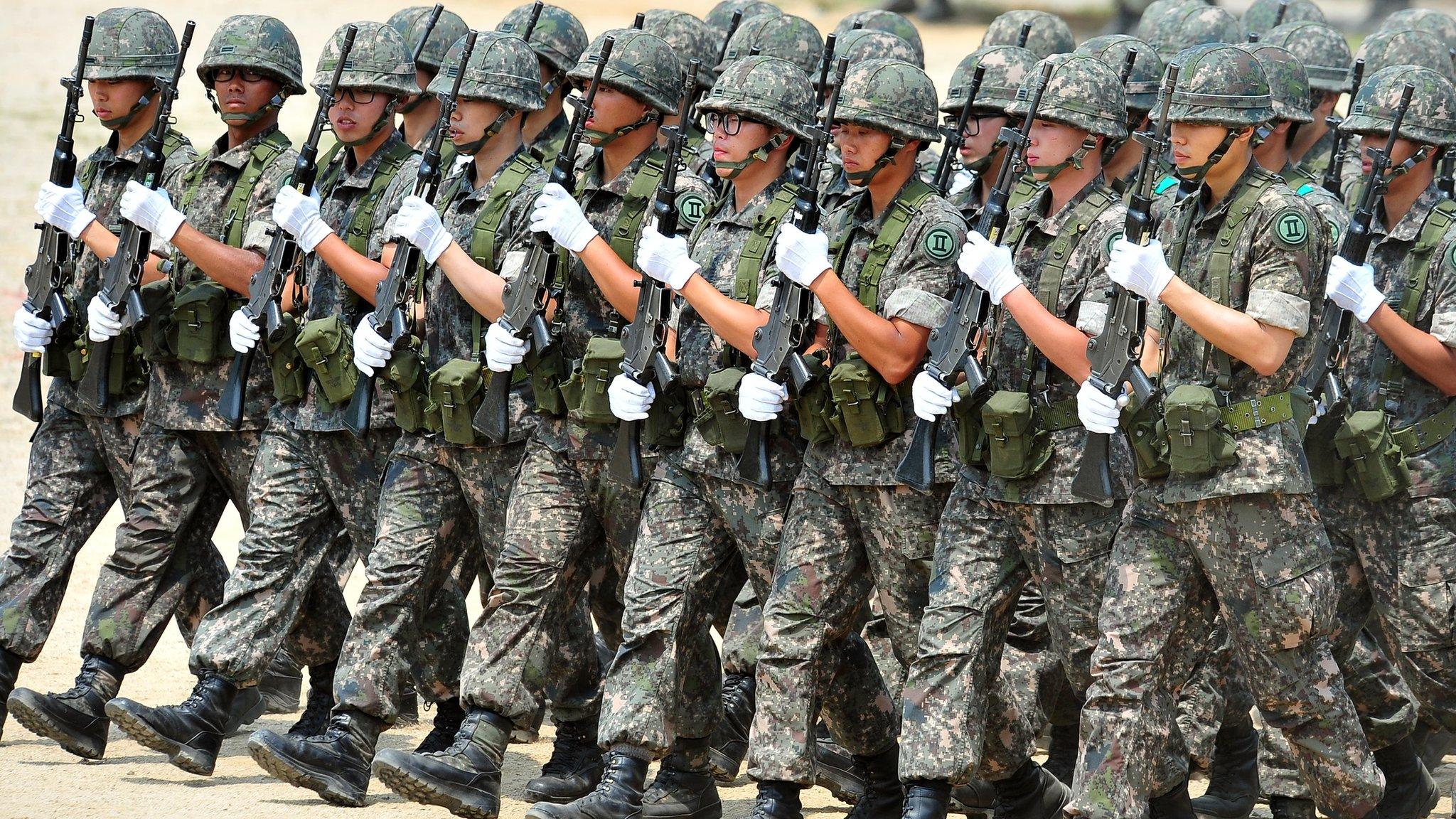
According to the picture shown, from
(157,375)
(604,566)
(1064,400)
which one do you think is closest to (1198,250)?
(1064,400)

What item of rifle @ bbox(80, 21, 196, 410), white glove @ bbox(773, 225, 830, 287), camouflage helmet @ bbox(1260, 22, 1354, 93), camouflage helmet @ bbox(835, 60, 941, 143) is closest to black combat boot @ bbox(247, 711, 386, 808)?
rifle @ bbox(80, 21, 196, 410)

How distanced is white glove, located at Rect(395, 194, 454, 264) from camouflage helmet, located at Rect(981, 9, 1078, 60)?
14.1 ft

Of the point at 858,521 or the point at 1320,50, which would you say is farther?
the point at 1320,50

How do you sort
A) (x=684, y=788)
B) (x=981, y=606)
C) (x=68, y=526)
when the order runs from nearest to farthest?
1. (x=981, y=606)
2. (x=684, y=788)
3. (x=68, y=526)

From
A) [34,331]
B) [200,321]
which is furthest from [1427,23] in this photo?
[34,331]

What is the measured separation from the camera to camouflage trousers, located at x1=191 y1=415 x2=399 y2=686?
25.7ft

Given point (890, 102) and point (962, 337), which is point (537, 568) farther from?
point (890, 102)

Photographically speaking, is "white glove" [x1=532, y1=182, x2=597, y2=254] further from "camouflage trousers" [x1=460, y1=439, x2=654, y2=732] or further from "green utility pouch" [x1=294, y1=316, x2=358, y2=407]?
"green utility pouch" [x1=294, y1=316, x2=358, y2=407]

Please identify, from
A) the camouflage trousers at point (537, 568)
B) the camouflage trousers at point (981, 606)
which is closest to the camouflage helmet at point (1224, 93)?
the camouflage trousers at point (981, 606)

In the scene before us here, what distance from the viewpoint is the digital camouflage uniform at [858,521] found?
22.3ft

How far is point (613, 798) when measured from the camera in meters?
7.07

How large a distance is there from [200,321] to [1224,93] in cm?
423

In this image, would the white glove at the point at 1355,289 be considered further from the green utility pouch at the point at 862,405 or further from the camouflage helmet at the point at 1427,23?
the camouflage helmet at the point at 1427,23

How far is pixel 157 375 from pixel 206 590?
93 centimetres
